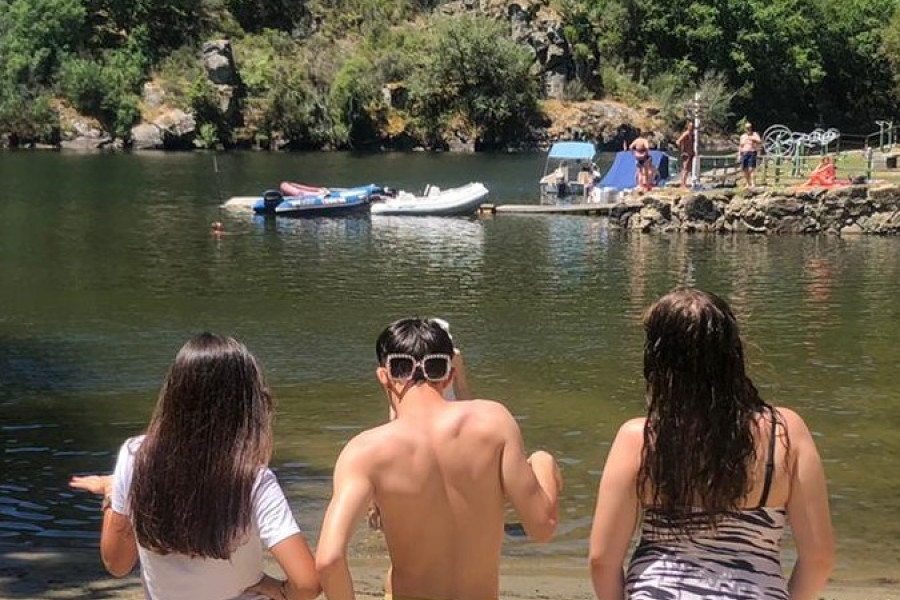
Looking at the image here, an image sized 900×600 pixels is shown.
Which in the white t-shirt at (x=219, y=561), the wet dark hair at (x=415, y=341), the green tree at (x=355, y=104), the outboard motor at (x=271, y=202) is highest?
the green tree at (x=355, y=104)

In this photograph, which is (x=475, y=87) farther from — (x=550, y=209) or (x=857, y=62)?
(x=550, y=209)

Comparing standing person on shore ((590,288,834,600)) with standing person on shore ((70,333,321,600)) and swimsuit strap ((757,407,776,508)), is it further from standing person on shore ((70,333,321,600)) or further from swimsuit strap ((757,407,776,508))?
standing person on shore ((70,333,321,600))

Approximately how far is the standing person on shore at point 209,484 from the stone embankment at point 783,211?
89.6 feet

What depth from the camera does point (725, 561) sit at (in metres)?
3.00

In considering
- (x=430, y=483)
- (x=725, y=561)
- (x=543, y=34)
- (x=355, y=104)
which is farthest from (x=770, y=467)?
(x=543, y=34)

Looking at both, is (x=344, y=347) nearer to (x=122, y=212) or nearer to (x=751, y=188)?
(x=751, y=188)

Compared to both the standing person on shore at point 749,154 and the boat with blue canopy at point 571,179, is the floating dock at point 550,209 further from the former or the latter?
the standing person on shore at point 749,154

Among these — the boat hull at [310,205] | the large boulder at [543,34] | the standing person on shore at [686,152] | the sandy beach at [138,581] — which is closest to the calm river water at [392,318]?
the sandy beach at [138,581]

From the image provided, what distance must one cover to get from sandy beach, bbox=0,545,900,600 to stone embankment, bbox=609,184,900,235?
22776mm

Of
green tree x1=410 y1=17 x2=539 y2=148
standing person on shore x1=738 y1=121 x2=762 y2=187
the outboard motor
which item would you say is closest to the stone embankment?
standing person on shore x1=738 y1=121 x2=762 y2=187

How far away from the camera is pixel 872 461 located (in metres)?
10.4

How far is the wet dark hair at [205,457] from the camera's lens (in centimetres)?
307

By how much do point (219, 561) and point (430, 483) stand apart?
2.01 ft

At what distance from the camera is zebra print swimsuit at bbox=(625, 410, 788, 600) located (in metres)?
2.98
